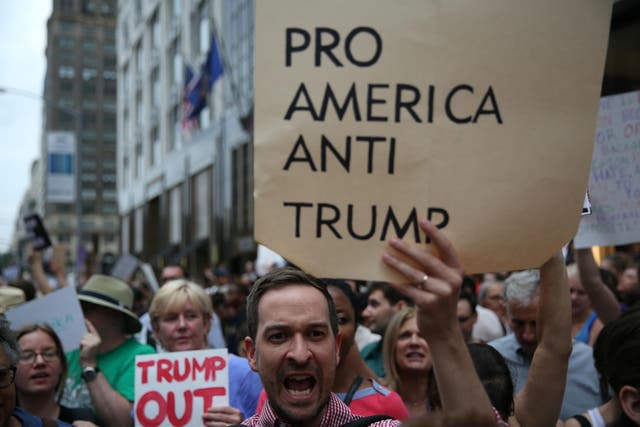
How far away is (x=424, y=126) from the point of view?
1854mm

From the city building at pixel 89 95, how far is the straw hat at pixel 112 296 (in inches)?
4219

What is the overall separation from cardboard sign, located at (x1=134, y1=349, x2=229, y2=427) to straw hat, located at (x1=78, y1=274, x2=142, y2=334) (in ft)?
3.32

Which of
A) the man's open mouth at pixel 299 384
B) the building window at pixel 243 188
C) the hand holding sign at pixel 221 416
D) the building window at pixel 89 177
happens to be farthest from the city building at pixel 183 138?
the building window at pixel 89 177

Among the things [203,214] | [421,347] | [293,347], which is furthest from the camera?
[203,214]

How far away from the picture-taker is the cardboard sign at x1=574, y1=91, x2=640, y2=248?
3.52 m

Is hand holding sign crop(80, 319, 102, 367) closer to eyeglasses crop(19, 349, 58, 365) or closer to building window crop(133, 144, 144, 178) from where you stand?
eyeglasses crop(19, 349, 58, 365)

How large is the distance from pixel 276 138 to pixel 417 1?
0.48m

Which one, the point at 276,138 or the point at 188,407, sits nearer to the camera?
the point at 276,138

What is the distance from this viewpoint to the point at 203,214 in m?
37.2

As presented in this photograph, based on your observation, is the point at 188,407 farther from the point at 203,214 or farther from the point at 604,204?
the point at 203,214

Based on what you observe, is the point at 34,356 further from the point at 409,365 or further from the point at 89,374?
the point at 409,365

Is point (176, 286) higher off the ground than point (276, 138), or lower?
lower

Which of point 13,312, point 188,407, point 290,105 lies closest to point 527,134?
point 290,105

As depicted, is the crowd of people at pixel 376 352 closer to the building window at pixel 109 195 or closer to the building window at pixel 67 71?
the building window at pixel 67 71
